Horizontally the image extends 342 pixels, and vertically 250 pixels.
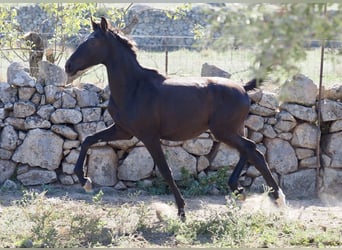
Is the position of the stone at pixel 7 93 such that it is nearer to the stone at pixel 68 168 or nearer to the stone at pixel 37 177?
the stone at pixel 37 177

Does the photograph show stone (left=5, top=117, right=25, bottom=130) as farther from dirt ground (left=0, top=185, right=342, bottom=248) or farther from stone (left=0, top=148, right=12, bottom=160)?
dirt ground (left=0, top=185, right=342, bottom=248)

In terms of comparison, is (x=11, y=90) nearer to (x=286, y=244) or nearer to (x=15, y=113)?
(x=15, y=113)

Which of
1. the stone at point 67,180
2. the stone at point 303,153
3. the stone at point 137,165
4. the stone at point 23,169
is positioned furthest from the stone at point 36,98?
the stone at point 303,153

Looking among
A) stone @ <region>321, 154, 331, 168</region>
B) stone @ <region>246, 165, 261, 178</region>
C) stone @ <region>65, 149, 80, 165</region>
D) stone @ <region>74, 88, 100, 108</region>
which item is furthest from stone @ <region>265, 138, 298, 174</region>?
stone @ <region>65, 149, 80, 165</region>

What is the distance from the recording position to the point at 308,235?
6273mm

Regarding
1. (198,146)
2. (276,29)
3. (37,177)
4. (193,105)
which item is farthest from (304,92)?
(276,29)

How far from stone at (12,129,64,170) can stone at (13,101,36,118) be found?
1.00 ft

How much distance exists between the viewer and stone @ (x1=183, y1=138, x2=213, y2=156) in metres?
9.20

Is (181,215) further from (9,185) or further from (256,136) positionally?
(9,185)

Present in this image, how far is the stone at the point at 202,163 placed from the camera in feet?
30.2

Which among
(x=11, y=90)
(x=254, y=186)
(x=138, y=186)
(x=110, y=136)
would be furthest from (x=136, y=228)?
(x=11, y=90)

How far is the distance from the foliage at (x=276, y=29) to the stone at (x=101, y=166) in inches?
239

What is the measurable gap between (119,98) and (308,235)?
8.79ft

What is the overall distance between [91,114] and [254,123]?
98.0 inches
